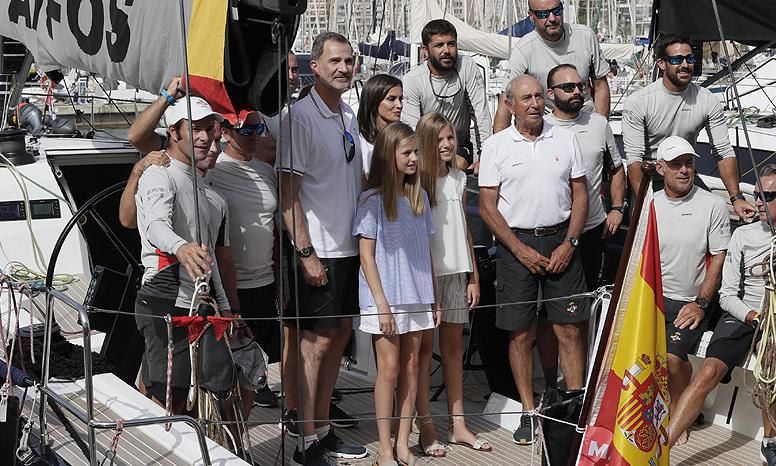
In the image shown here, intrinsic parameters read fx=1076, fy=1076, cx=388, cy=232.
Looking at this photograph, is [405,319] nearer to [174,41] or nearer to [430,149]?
[430,149]

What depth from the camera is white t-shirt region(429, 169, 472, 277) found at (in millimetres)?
4906

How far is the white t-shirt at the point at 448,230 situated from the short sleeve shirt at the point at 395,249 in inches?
10.0

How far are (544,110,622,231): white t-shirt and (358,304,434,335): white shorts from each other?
1.13 metres

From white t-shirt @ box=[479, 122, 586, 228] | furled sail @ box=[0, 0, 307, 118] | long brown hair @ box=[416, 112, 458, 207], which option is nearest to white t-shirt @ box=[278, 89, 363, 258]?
furled sail @ box=[0, 0, 307, 118]

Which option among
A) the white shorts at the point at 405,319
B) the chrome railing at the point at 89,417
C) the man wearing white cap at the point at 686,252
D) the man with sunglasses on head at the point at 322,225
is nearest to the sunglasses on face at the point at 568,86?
the man wearing white cap at the point at 686,252

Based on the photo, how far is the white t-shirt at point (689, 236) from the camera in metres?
5.07

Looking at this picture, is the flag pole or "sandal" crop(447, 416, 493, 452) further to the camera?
"sandal" crop(447, 416, 493, 452)

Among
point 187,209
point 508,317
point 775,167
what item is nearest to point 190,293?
point 187,209

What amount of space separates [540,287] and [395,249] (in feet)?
3.00

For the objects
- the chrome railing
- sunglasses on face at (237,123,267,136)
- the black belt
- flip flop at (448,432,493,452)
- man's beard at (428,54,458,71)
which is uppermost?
man's beard at (428,54,458,71)

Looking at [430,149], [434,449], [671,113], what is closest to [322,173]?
[430,149]

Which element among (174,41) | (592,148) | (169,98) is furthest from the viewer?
(592,148)

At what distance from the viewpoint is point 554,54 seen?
5.95 m

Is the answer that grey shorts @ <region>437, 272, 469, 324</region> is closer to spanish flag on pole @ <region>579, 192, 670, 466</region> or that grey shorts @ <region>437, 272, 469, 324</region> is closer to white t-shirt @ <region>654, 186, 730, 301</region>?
white t-shirt @ <region>654, 186, 730, 301</region>
